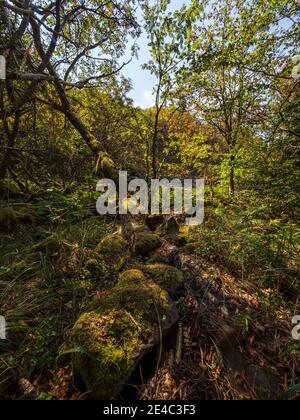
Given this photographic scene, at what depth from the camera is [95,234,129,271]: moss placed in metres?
2.31

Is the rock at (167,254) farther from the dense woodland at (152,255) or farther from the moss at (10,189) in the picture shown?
the moss at (10,189)

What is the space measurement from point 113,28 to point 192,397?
593 cm

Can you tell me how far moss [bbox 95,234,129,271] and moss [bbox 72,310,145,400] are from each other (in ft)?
2.78

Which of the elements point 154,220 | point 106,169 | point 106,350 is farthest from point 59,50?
point 106,350

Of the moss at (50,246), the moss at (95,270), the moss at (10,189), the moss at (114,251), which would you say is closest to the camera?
the moss at (95,270)

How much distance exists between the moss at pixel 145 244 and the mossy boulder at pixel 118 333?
790mm

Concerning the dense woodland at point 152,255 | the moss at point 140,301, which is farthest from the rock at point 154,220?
the moss at point 140,301

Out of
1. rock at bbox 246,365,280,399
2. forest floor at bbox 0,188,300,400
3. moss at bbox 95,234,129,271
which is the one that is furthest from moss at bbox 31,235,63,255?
rock at bbox 246,365,280,399

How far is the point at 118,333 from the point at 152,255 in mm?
1192

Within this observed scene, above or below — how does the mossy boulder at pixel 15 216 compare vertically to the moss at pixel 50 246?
above

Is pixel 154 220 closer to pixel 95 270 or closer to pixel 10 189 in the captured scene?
pixel 95 270

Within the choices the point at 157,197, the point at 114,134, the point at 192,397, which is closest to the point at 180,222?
the point at 157,197

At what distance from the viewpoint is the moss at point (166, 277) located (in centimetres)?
183

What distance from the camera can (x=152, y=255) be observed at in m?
2.46
